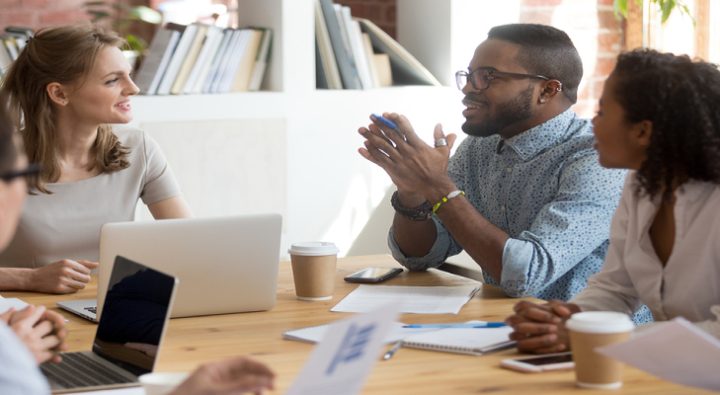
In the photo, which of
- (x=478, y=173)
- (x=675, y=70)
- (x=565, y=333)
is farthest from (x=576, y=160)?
(x=565, y=333)

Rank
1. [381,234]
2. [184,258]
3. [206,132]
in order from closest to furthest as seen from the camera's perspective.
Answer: [184,258] < [206,132] < [381,234]

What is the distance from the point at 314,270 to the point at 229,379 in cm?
92

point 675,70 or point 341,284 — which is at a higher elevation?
point 675,70

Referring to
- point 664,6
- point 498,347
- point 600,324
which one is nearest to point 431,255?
point 498,347

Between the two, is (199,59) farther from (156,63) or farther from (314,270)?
(314,270)

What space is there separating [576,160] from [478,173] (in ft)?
1.08

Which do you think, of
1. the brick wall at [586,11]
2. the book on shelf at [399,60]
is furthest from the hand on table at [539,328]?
the brick wall at [586,11]

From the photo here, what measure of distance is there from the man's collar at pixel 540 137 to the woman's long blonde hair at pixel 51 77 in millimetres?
960

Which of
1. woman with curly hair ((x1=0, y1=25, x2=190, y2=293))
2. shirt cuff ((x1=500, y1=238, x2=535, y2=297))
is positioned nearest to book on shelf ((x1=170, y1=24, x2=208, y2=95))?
woman with curly hair ((x1=0, y1=25, x2=190, y2=293))

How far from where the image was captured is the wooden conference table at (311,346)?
154cm

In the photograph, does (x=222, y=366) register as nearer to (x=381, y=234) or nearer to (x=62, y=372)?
(x=62, y=372)

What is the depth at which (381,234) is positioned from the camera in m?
4.00

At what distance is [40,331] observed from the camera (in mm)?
1640

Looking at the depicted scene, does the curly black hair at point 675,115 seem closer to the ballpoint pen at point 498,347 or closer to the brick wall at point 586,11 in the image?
the ballpoint pen at point 498,347
